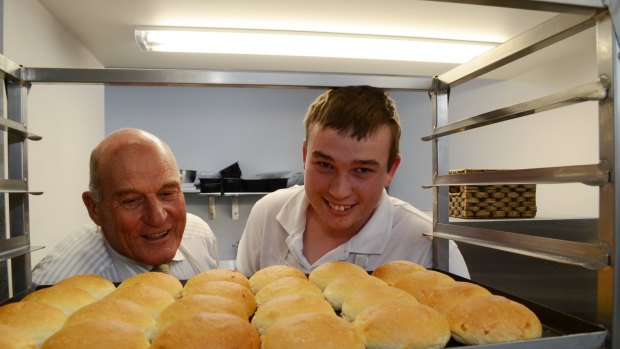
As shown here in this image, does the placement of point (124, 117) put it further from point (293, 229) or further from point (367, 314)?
point (367, 314)

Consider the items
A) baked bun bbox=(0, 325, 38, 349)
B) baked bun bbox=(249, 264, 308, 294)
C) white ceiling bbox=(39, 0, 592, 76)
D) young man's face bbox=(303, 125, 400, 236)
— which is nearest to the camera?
baked bun bbox=(0, 325, 38, 349)

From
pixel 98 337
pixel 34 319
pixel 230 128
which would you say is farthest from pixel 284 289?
pixel 230 128

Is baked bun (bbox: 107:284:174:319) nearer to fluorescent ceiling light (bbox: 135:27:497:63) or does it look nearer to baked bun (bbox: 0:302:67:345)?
baked bun (bbox: 0:302:67:345)

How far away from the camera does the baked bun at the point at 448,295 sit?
3.25 ft

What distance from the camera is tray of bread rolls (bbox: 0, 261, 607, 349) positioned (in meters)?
0.78

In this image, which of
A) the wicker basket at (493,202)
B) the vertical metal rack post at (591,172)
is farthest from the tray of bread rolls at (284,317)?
the wicker basket at (493,202)

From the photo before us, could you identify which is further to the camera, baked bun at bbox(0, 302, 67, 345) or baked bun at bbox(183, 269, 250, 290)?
baked bun at bbox(183, 269, 250, 290)

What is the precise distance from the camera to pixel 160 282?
3.78 ft

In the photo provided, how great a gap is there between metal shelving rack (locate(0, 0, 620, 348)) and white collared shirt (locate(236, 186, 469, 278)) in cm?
27

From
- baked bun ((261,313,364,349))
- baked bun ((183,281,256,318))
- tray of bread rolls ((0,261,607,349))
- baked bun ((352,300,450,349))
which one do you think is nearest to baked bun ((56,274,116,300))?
tray of bread rolls ((0,261,607,349))

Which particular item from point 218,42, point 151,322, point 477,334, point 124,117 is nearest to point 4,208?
point 151,322

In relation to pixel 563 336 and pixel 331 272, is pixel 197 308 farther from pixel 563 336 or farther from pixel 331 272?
pixel 563 336

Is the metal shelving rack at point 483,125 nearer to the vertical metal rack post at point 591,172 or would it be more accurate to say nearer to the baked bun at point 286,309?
the vertical metal rack post at point 591,172

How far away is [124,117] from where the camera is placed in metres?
5.91
